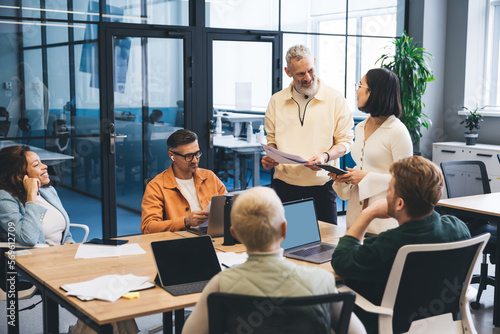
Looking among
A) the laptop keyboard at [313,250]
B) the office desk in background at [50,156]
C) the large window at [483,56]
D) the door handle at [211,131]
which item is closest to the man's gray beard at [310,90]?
the laptop keyboard at [313,250]

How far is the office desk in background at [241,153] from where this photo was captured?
6160mm

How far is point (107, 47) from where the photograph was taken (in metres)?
5.34

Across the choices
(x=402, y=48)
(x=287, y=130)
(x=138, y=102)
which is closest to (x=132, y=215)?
(x=138, y=102)

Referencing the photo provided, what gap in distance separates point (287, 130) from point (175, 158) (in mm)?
886

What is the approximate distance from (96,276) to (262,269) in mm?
980

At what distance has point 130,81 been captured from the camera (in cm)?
553

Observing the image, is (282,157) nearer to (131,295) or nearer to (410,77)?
(131,295)

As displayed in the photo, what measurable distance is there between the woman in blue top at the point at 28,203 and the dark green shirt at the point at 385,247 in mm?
1680

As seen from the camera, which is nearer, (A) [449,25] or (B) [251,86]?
(B) [251,86]

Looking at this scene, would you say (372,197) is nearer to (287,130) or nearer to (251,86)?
(287,130)

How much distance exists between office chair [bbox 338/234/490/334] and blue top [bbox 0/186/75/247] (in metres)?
1.76

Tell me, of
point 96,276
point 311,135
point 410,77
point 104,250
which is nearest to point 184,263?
point 96,276

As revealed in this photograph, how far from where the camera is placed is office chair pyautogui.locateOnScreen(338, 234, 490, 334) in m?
2.08

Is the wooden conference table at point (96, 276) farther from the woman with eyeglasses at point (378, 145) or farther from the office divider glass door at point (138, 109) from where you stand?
the office divider glass door at point (138, 109)
